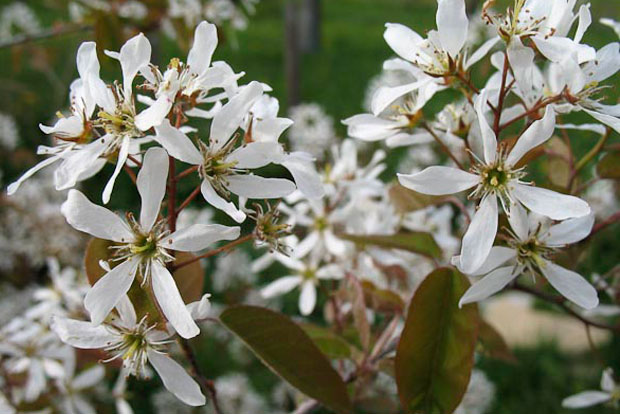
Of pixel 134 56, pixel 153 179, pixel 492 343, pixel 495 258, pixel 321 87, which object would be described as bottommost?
pixel 321 87

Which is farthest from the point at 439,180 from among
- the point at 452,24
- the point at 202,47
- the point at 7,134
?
the point at 7,134

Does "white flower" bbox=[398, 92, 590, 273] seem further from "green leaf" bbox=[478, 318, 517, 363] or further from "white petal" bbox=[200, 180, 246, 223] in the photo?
"green leaf" bbox=[478, 318, 517, 363]

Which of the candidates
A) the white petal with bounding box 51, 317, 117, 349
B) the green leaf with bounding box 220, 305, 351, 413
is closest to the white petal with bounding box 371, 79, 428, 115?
the green leaf with bounding box 220, 305, 351, 413

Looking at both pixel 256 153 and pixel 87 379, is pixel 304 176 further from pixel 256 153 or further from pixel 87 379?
pixel 87 379

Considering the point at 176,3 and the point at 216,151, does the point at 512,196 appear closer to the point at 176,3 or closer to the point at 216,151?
the point at 216,151

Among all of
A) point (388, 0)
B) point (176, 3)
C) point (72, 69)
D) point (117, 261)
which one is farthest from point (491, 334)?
point (388, 0)

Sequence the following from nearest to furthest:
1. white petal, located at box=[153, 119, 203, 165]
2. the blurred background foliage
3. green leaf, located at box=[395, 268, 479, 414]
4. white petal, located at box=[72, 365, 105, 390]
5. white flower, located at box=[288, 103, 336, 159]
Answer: white petal, located at box=[153, 119, 203, 165]
green leaf, located at box=[395, 268, 479, 414]
white petal, located at box=[72, 365, 105, 390]
the blurred background foliage
white flower, located at box=[288, 103, 336, 159]
